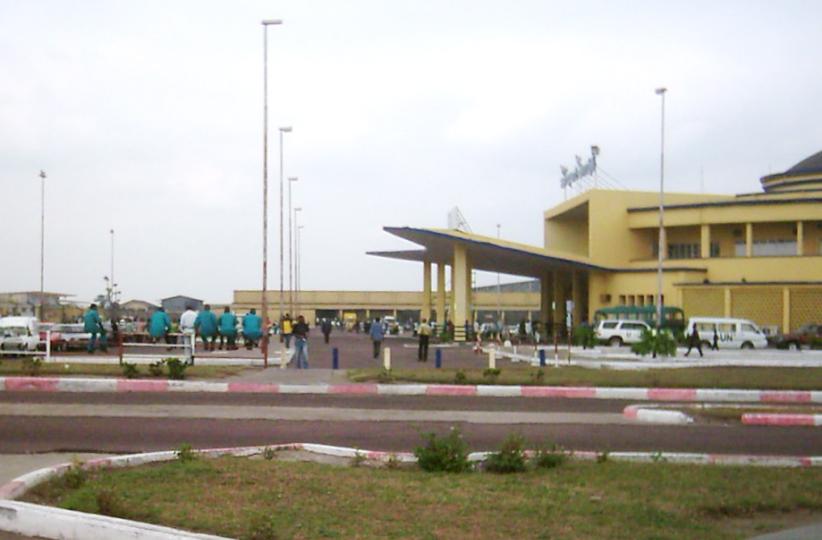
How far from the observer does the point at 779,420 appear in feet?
55.0

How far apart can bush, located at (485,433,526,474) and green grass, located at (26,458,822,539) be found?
24cm

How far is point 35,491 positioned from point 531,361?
26.8 meters

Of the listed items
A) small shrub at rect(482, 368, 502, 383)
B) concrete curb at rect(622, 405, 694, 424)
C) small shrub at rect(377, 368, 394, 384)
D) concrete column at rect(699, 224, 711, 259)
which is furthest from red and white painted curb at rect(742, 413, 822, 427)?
concrete column at rect(699, 224, 711, 259)

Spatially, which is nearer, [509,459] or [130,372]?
[509,459]

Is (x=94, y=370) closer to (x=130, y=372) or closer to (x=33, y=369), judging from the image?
(x=33, y=369)

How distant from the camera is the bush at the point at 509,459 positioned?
1012 cm

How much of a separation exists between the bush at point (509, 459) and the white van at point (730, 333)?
125 ft

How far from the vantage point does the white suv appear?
48812mm

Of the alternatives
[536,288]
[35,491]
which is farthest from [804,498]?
[536,288]

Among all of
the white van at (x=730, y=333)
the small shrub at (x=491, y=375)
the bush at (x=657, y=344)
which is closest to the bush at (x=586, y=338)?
the white van at (x=730, y=333)

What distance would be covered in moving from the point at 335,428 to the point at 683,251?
2035 inches

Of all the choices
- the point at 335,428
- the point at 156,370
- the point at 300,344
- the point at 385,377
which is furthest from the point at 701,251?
the point at 335,428

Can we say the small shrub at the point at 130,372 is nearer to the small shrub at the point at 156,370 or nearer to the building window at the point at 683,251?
the small shrub at the point at 156,370

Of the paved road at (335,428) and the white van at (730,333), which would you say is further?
the white van at (730,333)
